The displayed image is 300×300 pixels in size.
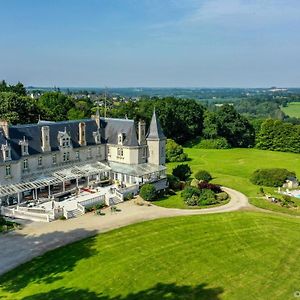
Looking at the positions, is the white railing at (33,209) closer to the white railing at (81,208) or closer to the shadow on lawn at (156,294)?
the white railing at (81,208)

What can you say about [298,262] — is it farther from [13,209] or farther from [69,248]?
[13,209]

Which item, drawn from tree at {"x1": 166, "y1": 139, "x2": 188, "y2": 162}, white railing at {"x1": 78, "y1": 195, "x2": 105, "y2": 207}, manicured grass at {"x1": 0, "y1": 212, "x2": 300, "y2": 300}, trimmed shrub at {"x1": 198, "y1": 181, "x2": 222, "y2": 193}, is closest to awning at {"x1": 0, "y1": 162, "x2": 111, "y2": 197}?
white railing at {"x1": 78, "y1": 195, "x2": 105, "y2": 207}

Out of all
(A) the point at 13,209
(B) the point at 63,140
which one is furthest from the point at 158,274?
(B) the point at 63,140

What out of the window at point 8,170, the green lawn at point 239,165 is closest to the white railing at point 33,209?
the window at point 8,170

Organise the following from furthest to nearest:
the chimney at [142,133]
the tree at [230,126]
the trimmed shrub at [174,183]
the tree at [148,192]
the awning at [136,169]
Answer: the tree at [230,126] < the chimney at [142,133] < the trimmed shrub at [174,183] < the awning at [136,169] < the tree at [148,192]

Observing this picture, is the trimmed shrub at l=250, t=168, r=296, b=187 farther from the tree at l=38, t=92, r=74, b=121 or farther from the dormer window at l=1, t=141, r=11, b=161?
the tree at l=38, t=92, r=74, b=121

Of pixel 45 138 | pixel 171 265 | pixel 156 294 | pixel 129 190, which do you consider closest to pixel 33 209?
pixel 45 138
